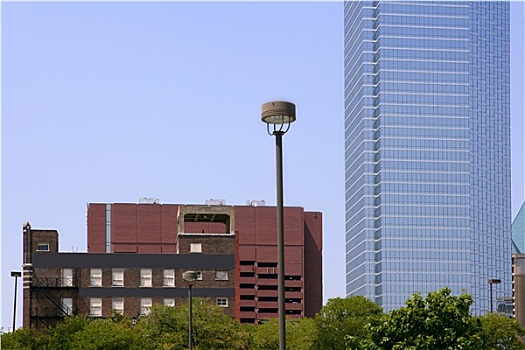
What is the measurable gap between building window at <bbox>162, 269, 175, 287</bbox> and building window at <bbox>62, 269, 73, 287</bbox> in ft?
31.3

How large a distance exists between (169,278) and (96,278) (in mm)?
7532

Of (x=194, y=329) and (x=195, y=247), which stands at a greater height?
(x=195, y=247)

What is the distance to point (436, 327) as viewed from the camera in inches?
2069

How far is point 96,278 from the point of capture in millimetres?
112312

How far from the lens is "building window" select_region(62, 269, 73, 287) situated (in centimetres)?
11131

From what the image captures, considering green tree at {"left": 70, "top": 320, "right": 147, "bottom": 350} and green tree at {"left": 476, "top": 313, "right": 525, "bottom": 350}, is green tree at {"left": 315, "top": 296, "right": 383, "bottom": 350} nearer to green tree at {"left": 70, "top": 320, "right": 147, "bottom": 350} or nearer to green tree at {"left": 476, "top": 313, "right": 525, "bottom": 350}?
green tree at {"left": 476, "top": 313, "right": 525, "bottom": 350}

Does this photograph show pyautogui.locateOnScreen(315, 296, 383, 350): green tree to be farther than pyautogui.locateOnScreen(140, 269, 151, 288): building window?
No

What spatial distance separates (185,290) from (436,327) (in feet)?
209

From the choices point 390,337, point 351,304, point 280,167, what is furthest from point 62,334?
point 280,167

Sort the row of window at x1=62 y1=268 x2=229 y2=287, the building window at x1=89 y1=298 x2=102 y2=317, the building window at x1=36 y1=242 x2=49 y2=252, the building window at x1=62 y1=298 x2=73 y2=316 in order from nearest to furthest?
the building window at x1=62 y1=298 x2=73 y2=316 → the building window at x1=89 y1=298 x2=102 y2=317 → the row of window at x1=62 y1=268 x2=229 y2=287 → the building window at x1=36 y1=242 x2=49 y2=252

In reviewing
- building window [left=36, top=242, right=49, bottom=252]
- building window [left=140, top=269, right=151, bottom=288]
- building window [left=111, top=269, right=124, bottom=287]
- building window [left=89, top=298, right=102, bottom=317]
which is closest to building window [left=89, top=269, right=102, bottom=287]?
Answer: building window [left=111, top=269, right=124, bottom=287]

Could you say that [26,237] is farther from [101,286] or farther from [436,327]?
[436,327]

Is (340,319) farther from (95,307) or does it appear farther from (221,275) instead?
(95,307)

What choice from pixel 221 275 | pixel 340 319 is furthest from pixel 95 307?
pixel 340 319
